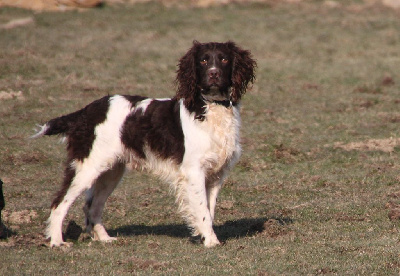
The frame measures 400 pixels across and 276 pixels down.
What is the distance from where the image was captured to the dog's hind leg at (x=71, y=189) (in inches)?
319

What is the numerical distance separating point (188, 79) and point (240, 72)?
1.78 feet

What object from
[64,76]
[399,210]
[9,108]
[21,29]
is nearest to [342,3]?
[21,29]

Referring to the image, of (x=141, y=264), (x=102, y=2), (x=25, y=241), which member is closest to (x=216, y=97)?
(x=141, y=264)

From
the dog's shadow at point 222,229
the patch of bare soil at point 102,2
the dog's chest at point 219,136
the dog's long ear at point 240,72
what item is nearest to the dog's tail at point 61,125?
the dog's shadow at point 222,229

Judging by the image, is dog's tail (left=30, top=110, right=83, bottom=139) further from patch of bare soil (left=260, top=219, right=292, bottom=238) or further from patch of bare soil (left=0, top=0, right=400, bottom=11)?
patch of bare soil (left=0, top=0, right=400, bottom=11)

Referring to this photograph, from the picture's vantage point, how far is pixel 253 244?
7785 millimetres

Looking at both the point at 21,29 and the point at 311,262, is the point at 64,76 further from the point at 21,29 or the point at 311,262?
the point at 311,262

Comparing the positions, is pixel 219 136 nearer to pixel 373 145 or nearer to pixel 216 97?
pixel 216 97

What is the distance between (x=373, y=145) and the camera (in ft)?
42.9

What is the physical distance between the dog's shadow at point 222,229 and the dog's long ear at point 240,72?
1490 mm

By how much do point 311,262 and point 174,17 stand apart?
19.7 meters

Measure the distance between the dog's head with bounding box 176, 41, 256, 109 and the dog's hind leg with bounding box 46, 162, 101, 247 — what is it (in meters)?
1.25

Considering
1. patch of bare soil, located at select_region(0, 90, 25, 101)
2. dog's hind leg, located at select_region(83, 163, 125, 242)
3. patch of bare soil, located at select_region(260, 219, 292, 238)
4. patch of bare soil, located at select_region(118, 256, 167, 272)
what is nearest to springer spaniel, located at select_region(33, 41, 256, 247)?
dog's hind leg, located at select_region(83, 163, 125, 242)

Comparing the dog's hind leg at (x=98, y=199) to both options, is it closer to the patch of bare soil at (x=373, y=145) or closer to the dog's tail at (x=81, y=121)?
the dog's tail at (x=81, y=121)
